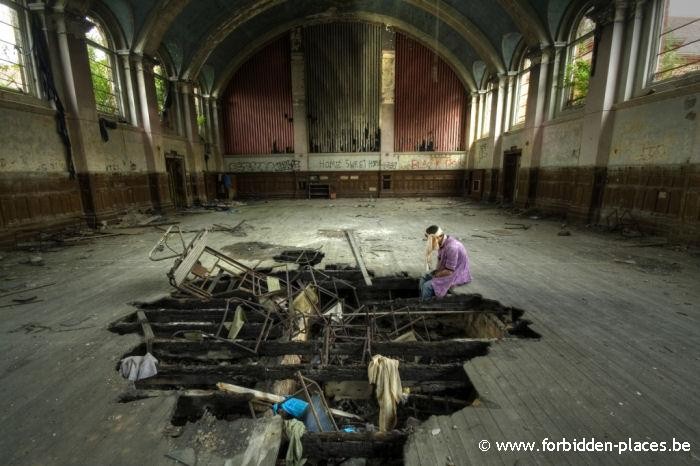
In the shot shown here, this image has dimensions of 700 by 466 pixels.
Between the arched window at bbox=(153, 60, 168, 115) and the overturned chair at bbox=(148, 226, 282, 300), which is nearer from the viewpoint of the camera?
the overturned chair at bbox=(148, 226, 282, 300)

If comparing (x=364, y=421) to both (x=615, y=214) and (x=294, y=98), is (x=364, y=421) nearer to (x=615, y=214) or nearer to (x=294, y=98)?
(x=615, y=214)

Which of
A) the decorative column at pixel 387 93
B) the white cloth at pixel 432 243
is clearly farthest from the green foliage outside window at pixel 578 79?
the decorative column at pixel 387 93

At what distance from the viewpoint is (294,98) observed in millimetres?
18203

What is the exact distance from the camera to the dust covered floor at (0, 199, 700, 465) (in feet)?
6.79

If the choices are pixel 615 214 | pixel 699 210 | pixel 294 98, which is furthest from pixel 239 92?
pixel 699 210

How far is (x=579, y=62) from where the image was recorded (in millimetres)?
10266

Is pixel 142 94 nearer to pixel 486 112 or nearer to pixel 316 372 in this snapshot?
pixel 316 372

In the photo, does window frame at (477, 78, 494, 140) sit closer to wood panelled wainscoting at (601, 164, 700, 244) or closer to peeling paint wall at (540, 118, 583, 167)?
peeling paint wall at (540, 118, 583, 167)

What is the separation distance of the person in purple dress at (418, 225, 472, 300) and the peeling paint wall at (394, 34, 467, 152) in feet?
49.6

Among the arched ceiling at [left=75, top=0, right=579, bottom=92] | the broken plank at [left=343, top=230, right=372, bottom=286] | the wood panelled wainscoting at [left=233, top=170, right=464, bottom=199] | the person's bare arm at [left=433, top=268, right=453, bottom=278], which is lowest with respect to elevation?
the broken plank at [left=343, top=230, right=372, bottom=286]

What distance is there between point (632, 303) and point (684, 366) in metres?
1.48

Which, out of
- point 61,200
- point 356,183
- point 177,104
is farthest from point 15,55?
point 356,183

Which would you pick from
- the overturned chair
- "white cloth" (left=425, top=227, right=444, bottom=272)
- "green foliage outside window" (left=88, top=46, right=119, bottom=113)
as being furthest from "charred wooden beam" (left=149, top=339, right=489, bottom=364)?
"green foliage outside window" (left=88, top=46, right=119, bottom=113)

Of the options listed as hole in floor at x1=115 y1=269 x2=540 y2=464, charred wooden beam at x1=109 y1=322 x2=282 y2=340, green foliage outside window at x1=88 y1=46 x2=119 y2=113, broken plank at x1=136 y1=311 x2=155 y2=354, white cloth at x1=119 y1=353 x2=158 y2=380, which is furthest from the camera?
green foliage outside window at x1=88 y1=46 x2=119 y2=113
